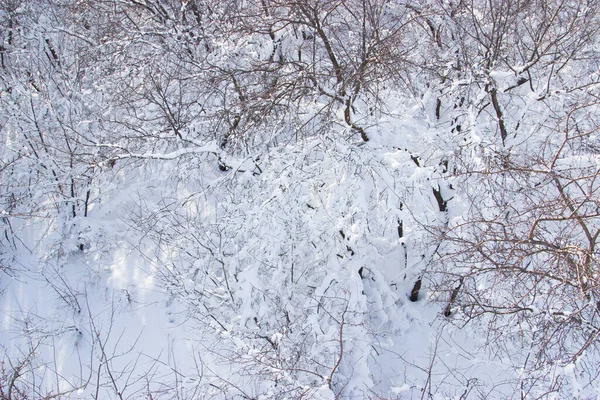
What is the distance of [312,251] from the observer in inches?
255

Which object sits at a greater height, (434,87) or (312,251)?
(434,87)

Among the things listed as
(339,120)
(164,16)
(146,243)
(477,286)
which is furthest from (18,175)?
(477,286)

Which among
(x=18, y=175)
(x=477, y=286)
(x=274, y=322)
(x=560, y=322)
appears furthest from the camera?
(x=18, y=175)

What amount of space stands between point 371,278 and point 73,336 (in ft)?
17.0

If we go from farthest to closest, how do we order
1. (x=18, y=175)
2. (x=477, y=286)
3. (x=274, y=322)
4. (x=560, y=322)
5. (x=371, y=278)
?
(x=18, y=175) → (x=371, y=278) → (x=274, y=322) → (x=477, y=286) → (x=560, y=322)

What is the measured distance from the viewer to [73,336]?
7.68 metres

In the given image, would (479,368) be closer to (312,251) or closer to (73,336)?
(312,251)

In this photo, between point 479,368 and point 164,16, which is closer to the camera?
point 479,368

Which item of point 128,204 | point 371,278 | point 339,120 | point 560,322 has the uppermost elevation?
point 128,204

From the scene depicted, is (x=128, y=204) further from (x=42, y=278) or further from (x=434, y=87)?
(x=434, y=87)

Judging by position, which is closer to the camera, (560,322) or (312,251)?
(560,322)

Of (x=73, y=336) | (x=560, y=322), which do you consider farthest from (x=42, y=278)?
(x=560, y=322)

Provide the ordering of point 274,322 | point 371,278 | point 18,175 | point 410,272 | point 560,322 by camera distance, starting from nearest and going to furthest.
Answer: point 560,322 < point 274,322 < point 371,278 < point 410,272 < point 18,175

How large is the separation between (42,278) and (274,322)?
16.3ft
